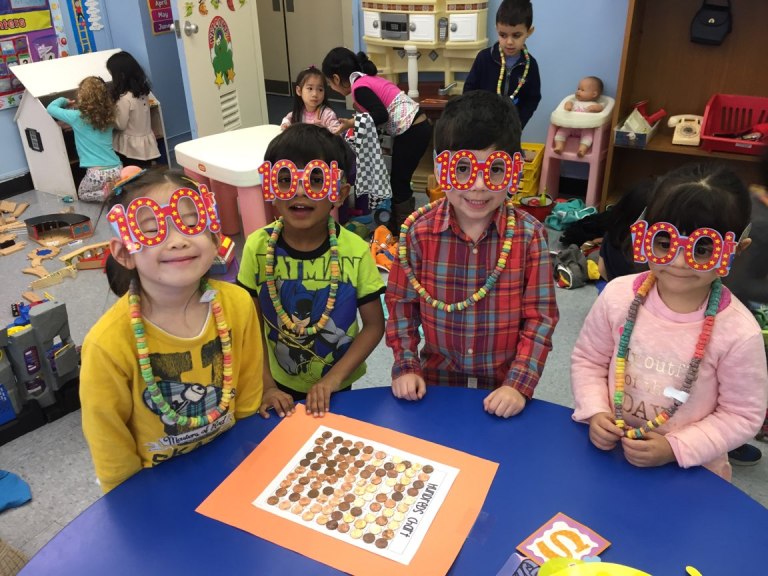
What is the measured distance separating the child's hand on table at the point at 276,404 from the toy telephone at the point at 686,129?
10.6ft

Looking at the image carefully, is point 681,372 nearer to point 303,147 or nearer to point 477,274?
point 477,274

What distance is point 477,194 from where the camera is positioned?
1343mm

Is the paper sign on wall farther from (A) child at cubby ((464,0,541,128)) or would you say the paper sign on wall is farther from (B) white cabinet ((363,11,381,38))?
(A) child at cubby ((464,0,541,128))

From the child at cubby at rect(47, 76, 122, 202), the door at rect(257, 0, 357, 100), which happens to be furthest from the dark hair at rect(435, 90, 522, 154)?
the door at rect(257, 0, 357, 100)

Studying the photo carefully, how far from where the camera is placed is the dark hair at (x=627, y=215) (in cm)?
214

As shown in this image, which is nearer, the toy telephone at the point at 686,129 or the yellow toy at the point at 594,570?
the yellow toy at the point at 594,570

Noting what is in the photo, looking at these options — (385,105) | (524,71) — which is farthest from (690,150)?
(385,105)

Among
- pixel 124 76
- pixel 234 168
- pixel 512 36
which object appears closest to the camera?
pixel 234 168

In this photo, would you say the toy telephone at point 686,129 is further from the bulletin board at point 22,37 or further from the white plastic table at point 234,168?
the bulletin board at point 22,37

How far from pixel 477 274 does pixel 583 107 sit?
2881 mm

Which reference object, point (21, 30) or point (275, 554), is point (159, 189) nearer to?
point (275, 554)

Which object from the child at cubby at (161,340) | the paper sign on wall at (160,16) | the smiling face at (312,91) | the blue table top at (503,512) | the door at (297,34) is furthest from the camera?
the door at (297,34)

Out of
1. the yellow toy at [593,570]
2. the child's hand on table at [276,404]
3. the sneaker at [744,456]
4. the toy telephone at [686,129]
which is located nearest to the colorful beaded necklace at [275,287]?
the child's hand on table at [276,404]

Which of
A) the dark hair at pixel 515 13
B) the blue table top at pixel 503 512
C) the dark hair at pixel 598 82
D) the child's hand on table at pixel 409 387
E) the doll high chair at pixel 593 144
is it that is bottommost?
the doll high chair at pixel 593 144
